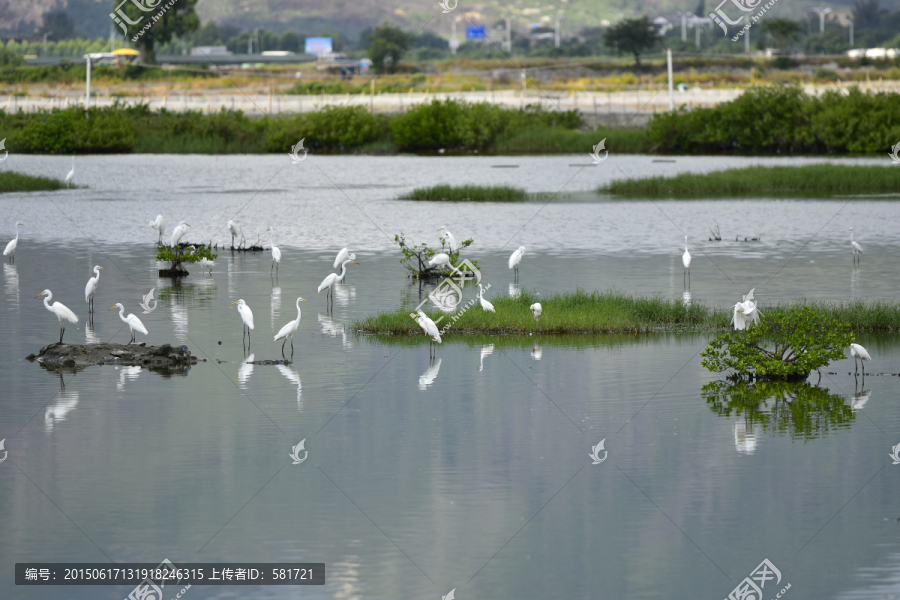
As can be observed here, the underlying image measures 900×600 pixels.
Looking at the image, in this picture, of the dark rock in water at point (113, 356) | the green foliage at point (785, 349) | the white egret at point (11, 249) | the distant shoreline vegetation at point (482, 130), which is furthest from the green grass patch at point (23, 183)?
the green foliage at point (785, 349)

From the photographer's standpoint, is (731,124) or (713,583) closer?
(713,583)

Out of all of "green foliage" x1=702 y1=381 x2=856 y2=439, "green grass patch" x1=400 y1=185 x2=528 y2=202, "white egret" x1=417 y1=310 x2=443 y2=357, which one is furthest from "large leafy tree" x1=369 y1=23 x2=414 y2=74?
"green foliage" x1=702 y1=381 x2=856 y2=439

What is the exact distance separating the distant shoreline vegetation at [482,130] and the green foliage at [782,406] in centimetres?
5243

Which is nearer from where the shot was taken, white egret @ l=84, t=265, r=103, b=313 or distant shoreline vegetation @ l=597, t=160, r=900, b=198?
white egret @ l=84, t=265, r=103, b=313

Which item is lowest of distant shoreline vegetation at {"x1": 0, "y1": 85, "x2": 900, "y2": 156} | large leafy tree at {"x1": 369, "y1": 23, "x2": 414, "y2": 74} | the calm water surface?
the calm water surface

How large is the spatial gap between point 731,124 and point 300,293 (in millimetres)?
49115

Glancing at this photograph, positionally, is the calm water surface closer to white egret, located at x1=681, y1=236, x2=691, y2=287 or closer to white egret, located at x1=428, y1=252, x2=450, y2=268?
white egret, located at x1=681, y1=236, x2=691, y2=287

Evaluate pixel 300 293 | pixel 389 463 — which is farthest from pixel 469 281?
pixel 389 463

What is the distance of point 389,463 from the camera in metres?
12.3

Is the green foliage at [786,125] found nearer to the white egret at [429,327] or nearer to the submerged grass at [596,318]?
the submerged grass at [596,318]

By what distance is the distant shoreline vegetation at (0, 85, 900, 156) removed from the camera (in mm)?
66062

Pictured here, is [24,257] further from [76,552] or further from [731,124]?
[731,124]

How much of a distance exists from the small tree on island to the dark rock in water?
900 cm

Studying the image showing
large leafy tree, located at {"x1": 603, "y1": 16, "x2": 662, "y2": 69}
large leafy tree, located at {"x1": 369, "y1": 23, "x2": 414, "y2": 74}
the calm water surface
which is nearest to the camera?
the calm water surface
